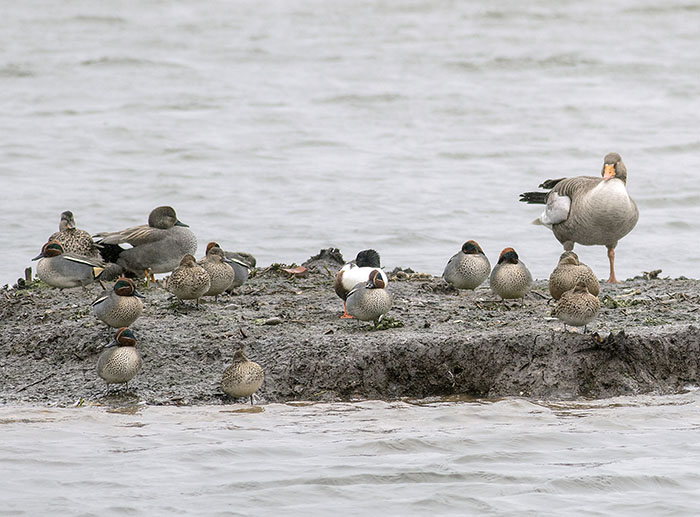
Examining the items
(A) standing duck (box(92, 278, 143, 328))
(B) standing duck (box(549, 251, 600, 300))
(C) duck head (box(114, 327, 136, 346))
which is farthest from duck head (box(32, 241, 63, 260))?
(B) standing duck (box(549, 251, 600, 300))

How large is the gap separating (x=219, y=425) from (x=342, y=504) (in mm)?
1384

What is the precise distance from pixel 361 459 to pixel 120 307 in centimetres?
235

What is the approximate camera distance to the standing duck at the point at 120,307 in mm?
8438

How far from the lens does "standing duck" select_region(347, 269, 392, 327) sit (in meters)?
8.62

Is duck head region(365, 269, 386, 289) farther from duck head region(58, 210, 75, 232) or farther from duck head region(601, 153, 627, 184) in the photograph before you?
duck head region(601, 153, 627, 184)

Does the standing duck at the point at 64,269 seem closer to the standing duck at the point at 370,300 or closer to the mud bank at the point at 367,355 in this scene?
the mud bank at the point at 367,355

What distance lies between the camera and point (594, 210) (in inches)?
464

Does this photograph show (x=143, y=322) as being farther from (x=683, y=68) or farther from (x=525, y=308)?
(x=683, y=68)

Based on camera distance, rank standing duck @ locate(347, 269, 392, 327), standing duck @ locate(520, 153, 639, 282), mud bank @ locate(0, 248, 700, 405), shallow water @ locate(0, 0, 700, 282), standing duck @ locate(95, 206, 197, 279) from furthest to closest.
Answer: shallow water @ locate(0, 0, 700, 282) → standing duck @ locate(520, 153, 639, 282) → standing duck @ locate(95, 206, 197, 279) → standing duck @ locate(347, 269, 392, 327) → mud bank @ locate(0, 248, 700, 405)

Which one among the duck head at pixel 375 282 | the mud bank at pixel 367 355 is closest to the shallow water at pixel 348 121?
the mud bank at pixel 367 355

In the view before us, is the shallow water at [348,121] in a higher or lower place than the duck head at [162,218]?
higher

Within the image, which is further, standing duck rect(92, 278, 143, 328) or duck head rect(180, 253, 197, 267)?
duck head rect(180, 253, 197, 267)

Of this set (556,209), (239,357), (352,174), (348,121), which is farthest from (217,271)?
(348,121)

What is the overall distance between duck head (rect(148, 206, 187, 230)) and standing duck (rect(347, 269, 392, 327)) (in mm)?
2640
